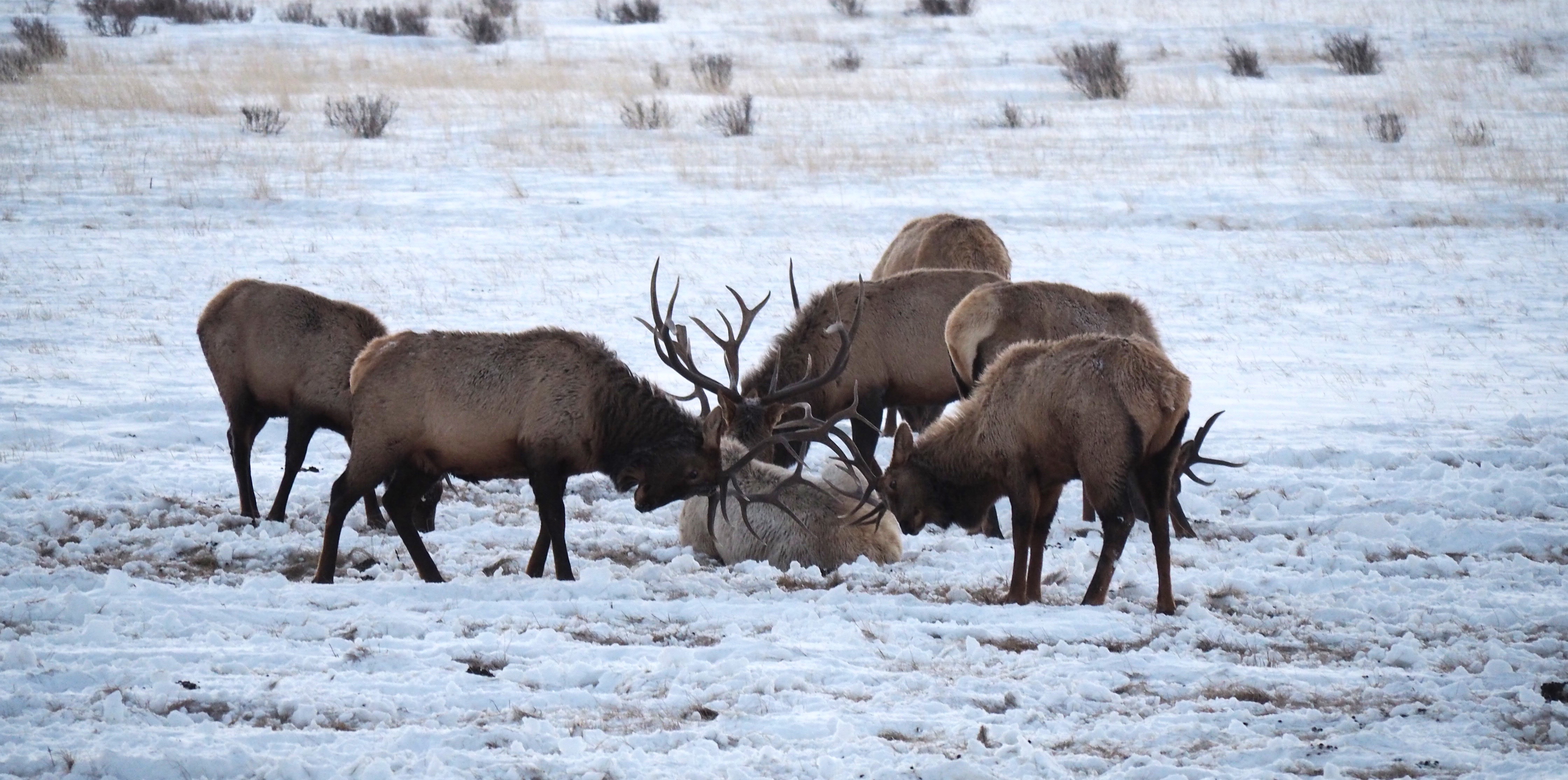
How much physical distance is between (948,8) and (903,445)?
120 feet

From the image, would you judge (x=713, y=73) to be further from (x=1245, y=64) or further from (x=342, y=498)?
(x=342, y=498)

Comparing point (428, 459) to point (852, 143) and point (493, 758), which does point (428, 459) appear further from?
point (852, 143)

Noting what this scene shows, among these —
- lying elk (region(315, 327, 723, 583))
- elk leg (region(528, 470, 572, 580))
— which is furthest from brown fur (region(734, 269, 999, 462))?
elk leg (region(528, 470, 572, 580))

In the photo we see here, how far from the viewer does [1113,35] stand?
123ft

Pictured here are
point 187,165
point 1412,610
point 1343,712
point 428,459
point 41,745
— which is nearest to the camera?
point 41,745

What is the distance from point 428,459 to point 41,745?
121 inches

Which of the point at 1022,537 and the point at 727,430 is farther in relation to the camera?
the point at 727,430

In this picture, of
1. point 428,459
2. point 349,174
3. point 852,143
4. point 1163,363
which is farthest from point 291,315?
point 852,143

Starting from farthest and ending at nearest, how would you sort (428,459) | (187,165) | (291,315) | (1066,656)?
(187,165), (291,315), (428,459), (1066,656)

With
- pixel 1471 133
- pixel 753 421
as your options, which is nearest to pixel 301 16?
pixel 1471 133

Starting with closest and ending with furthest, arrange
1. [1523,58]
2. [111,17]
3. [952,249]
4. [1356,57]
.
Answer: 1. [952,249]
2. [1523,58]
3. [1356,57]
4. [111,17]

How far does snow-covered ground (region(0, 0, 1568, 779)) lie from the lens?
5.41 m

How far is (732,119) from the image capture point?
Answer: 25.0m

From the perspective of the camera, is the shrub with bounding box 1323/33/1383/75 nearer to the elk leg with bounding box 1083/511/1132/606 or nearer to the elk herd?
the elk herd
